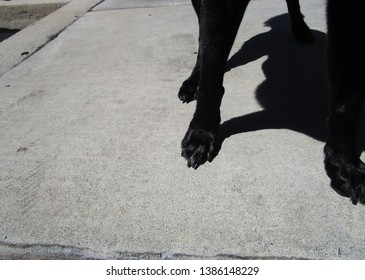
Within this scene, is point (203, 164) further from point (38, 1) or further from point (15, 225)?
point (38, 1)

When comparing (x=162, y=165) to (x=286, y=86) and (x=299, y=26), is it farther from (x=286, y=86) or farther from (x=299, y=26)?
(x=299, y=26)

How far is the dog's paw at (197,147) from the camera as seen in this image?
78.6 inches

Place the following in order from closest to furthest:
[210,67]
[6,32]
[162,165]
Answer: [210,67] < [162,165] < [6,32]

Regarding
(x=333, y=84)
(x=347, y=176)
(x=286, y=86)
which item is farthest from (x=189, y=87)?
(x=347, y=176)

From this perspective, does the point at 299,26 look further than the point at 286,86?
Yes

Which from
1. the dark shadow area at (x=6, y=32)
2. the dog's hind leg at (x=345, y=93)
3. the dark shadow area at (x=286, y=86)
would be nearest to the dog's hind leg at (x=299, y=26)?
the dark shadow area at (x=286, y=86)

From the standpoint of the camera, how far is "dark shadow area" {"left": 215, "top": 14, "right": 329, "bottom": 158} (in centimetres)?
227

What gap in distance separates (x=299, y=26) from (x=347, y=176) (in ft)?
6.68

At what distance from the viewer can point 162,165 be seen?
2.02 meters

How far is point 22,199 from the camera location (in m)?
1.87

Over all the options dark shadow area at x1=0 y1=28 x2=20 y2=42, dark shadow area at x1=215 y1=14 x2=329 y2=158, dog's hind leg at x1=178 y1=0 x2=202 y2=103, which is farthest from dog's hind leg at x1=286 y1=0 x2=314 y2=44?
dark shadow area at x1=0 y1=28 x2=20 y2=42

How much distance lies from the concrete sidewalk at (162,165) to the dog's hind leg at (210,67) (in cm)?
10

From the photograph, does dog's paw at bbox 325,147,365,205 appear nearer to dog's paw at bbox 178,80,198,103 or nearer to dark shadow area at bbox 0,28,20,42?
dog's paw at bbox 178,80,198,103

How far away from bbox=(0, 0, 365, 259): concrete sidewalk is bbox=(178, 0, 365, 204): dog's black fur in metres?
0.09
